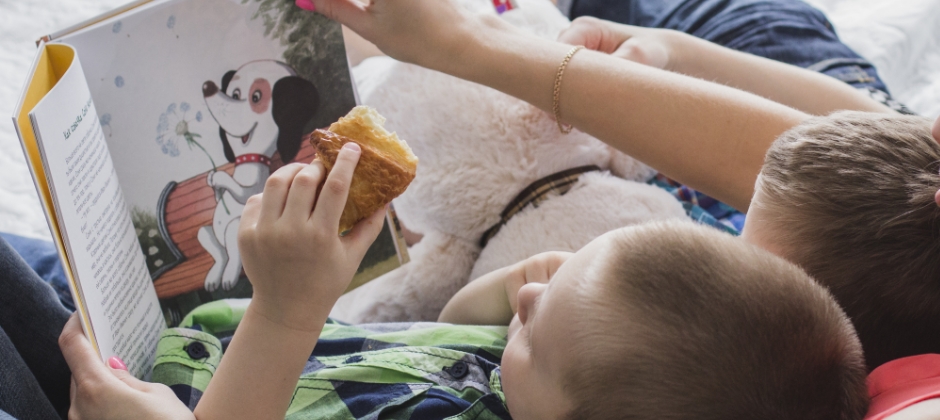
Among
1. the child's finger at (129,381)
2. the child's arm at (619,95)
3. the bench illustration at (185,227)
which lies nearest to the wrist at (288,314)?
the child's finger at (129,381)

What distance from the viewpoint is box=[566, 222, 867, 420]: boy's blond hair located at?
1.35ft

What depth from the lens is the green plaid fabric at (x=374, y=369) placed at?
24.9 inches

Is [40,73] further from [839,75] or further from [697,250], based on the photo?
[839,75]

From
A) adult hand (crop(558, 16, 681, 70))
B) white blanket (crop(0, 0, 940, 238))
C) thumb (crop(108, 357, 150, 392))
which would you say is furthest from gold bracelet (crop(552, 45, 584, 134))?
white blanket (crop(0, 0, 940, 238))

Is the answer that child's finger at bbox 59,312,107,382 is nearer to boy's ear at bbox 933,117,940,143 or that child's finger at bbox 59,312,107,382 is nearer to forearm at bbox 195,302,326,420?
forearm at bbox 195,302,326,420

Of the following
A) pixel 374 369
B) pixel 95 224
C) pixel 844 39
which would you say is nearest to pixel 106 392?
pixel 95 224

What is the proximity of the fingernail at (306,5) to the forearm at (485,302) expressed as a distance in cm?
35

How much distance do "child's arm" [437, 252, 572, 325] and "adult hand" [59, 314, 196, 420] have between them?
0.35 meters

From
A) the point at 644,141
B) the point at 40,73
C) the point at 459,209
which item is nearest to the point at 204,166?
the point at 40,73

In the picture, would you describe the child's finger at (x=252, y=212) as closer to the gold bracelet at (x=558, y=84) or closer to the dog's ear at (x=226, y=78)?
the dog's ear at (x=226, y=78)

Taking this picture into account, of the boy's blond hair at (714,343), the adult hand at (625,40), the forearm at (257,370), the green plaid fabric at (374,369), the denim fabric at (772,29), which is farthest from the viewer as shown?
the denim fabric at (772,29)

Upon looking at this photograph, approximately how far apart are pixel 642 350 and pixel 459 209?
1.43 ft

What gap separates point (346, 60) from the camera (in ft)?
2.33

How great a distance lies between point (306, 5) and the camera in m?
0.66
